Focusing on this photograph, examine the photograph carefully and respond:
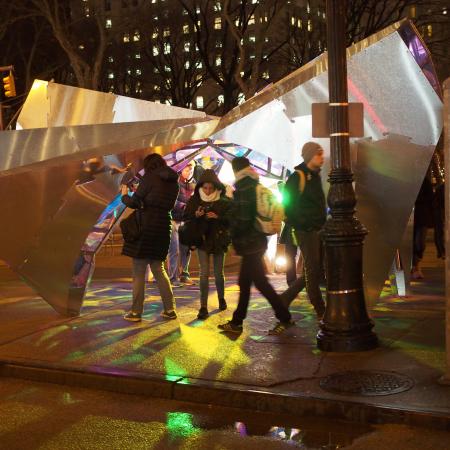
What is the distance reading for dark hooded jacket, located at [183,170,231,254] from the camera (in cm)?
882

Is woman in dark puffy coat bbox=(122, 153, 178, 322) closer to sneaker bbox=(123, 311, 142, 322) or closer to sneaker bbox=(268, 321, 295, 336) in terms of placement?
sneaker bbox=(123, 311, 142, 322)

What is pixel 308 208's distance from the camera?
24.7 ft

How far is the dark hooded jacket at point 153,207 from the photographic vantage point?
825 cm

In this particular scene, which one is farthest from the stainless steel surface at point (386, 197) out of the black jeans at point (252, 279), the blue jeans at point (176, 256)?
the blue jeans at point (176, 256)

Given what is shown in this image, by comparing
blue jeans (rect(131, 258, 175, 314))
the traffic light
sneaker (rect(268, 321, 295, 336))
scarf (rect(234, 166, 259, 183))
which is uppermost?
the traffic light

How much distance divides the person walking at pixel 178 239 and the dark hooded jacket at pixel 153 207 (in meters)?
3.16

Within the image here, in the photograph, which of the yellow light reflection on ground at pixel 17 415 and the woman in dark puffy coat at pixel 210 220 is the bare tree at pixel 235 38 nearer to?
Result: the woman in dark puffy coat at pixel 210 220

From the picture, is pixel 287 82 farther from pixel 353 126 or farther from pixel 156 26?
pixel 156 26

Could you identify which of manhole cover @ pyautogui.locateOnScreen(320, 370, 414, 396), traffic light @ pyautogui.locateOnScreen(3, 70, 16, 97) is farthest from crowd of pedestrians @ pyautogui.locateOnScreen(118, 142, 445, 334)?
traffic light @ pyautogui.locateOnScreen(3, 70, 16, 97)

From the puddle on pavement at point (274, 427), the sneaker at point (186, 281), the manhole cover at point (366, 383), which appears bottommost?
the puddle on pavement at point (274, 427)

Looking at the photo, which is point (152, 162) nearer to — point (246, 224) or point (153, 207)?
point (153, 207)

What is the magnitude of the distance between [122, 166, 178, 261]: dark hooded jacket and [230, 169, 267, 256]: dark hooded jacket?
1127mm

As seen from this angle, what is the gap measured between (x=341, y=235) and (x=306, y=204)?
1054 mm

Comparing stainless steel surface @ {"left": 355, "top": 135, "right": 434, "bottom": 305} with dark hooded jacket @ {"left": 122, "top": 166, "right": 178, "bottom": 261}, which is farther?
dark hooded jacket @ {"left": 122, "top": 166, "right": 178, "bottom": 261}
